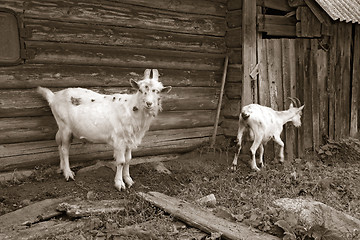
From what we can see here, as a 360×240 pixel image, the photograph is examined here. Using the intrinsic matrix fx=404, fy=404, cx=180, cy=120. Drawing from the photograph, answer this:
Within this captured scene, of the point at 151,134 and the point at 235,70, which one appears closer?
the point at 151,134

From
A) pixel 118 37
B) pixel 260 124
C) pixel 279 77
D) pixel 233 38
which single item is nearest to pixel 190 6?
pixel 233 38

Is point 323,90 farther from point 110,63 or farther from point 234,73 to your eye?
point 110,63

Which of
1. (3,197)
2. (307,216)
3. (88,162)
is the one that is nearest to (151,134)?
(88,162)

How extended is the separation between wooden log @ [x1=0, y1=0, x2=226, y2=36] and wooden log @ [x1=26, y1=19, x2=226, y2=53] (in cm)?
9

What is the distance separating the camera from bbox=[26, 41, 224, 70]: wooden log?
6281mm

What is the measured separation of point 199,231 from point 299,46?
18.5 feet

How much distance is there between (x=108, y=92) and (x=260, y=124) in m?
2.79

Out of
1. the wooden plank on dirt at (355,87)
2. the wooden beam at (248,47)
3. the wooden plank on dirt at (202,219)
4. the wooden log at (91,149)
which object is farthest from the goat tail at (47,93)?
the wooden plank on dirt at (355,87)

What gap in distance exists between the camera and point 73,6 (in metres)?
6.54

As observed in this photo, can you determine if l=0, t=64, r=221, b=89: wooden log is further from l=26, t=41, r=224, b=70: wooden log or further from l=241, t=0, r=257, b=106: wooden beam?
l=241, t=0, r=257, b=106: wooden beam

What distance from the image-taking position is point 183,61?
7977 mm

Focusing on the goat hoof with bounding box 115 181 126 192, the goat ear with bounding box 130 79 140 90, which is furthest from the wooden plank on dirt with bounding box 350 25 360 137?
the goat hoof with bounding box 115 181 126 192

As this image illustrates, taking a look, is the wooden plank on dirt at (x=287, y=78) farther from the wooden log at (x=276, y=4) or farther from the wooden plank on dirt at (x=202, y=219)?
the wooden plank on dirt at (x=202, y=219)

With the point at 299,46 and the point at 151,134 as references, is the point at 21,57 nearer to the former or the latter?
the point at 151,134
